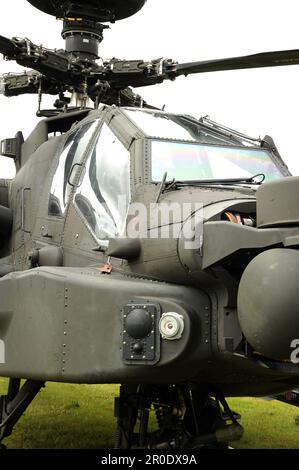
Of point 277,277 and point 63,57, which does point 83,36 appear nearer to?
point 63,57

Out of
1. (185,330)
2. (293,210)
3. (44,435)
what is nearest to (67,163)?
(185,330)

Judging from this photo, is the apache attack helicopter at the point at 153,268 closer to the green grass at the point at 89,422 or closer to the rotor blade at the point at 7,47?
the rotor blade at the point at 7,47

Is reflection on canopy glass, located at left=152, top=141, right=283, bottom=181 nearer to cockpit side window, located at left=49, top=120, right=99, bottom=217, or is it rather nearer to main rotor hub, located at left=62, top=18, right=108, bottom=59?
cockpit side window, located at left=49, top=120, right=99, bottom=217

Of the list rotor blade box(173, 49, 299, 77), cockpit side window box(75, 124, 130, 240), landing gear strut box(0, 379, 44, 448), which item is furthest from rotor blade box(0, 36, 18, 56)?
landing gear strut box(0, 379, 44, 448)

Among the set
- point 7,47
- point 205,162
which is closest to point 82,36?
point 7,47

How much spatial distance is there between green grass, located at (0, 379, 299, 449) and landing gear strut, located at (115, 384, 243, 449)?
7.18ft

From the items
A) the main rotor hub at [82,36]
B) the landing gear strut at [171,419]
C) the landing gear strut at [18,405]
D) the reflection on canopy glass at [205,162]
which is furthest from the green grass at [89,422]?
the main rotor hub at [82,36]

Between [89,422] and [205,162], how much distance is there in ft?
14.9

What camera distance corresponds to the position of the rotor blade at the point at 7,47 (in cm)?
736

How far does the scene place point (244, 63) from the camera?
7.09 metres

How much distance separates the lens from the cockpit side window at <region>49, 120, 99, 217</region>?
18.0 ft

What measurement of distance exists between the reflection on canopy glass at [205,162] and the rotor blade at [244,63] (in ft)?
4.19

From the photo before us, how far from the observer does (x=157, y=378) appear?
412 cm

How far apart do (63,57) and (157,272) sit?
4529mm
